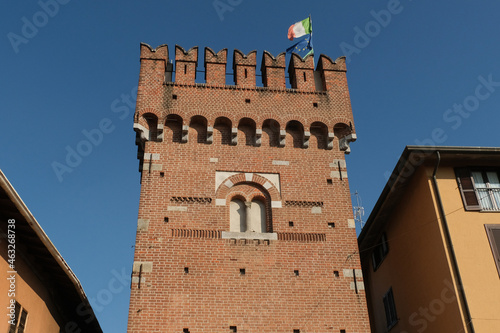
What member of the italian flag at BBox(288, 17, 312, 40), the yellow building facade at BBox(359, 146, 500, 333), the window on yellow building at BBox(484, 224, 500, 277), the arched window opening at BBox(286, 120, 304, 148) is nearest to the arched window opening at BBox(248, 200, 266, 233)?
the arched window opening at BBox(286, 120, 304, 148)

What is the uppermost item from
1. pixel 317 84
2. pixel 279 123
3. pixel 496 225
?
pixel 317 84

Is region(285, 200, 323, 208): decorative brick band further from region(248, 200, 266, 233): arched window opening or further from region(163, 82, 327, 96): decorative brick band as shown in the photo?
region(163, 82, 327, 96): decorative brick band

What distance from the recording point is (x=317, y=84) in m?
20.5

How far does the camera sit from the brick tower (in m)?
14.9

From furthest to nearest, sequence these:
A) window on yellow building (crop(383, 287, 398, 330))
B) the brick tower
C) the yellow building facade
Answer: window on yellow building (crop(383, 287, 398, 330)), the brick tower, the yellow building facade

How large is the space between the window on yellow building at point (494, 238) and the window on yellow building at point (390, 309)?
16.4ft

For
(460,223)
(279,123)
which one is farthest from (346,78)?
(460,223)

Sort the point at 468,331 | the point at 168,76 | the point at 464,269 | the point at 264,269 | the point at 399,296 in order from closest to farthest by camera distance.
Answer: the point at 468,331, the point at 464,269, the point at 264,269, the point at 399,296, the point at 168,76

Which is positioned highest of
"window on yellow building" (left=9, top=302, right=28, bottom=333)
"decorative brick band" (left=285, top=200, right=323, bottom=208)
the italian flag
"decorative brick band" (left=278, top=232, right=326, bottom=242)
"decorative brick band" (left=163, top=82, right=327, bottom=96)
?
the italian flag

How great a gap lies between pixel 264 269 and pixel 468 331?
577 cm

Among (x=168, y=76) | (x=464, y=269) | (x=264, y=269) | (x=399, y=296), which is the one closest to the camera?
(x=464, y=269)

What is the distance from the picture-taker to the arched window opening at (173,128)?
18.2m

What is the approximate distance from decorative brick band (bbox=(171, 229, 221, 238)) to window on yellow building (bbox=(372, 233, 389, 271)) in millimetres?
7030

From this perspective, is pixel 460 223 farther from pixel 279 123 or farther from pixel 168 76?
pixel 168 76
